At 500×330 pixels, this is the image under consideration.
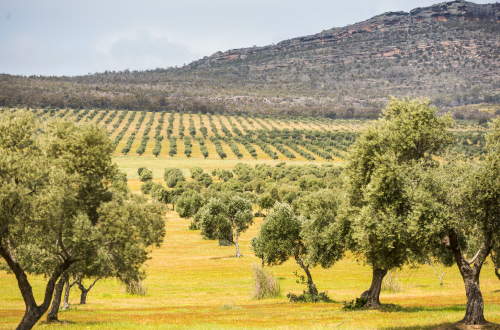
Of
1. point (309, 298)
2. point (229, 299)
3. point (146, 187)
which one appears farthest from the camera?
point (146, 187)

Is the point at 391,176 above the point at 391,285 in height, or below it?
above

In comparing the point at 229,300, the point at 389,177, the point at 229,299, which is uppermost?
the point at 389,177

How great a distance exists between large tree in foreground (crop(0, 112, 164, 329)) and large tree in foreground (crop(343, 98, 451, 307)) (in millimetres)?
12933

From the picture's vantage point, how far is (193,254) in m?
87.3

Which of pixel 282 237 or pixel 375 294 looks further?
pixel 282 237

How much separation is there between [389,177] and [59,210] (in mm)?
18019

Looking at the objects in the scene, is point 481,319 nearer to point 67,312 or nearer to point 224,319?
point 224,319

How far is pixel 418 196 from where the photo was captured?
23078 millimetres

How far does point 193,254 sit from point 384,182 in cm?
6726

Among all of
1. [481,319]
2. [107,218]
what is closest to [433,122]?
[481,319]

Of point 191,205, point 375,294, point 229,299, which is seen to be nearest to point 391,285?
point 229,299

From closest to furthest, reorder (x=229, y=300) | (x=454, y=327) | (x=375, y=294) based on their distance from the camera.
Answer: (x=454, y=327) → (x=375, y=294) → (x=229, y=300)

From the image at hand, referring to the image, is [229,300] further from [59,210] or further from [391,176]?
[59,210]

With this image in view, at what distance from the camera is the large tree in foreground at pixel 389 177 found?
81.4 ft
